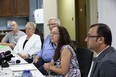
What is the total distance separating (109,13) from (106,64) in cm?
342

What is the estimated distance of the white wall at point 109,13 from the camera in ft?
16.0

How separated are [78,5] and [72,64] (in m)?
6.20

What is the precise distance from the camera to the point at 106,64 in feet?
5.51

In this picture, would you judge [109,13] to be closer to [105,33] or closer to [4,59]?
[4,59]

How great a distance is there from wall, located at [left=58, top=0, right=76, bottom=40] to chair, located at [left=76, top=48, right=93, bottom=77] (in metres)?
5.63

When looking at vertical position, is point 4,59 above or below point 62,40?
below

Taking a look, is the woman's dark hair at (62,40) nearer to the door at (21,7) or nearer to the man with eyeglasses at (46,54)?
the man with eyeglasses at (46,54)

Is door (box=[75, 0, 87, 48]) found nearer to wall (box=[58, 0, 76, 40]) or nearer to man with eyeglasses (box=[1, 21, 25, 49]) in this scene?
wall (box=[58, 0, 76, 40])

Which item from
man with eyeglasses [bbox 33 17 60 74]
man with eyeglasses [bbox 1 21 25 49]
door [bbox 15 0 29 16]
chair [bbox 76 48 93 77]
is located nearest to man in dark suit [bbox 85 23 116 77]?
chair [bbox 76 48 93 77]

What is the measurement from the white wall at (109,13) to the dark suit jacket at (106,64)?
3.04 metres

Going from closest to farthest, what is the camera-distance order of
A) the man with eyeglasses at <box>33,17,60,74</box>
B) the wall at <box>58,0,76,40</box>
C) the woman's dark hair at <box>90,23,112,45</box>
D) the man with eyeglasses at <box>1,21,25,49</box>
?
the woman's dark hair at <box>90,23,112,45</box>, the man with eyeglasses at <box>33,17,60,74</box>, the man with eyeglasses at <box>1,21,25,49</box>, the wall at <box>58,0,76,40</box>

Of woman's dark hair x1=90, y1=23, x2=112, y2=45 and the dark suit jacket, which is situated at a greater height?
woman's dark hair x1=90, y1=23, x2=112, y2=45

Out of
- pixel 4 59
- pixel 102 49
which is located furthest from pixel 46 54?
pixel 102 49

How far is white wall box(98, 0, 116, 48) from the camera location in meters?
4.88
